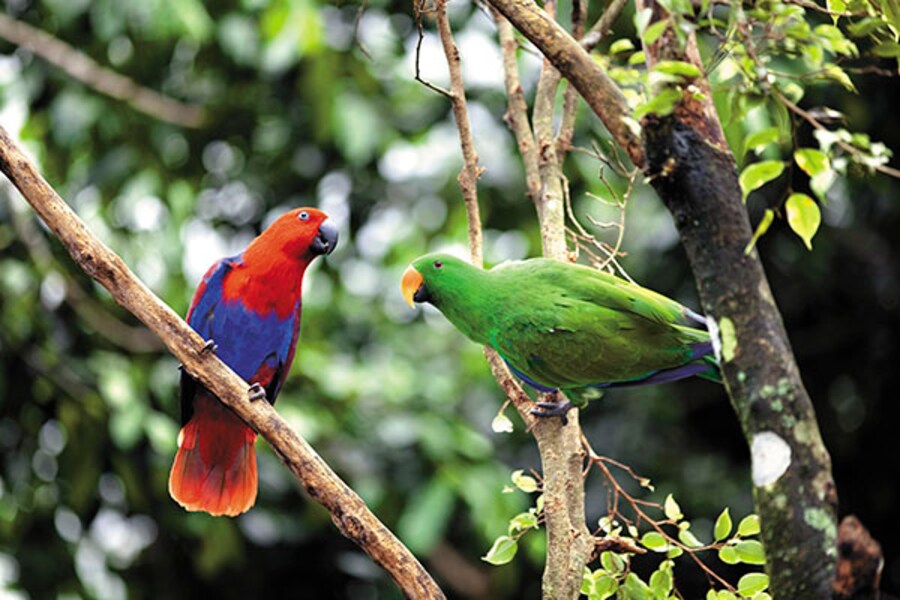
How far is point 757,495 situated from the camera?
1.40 meters

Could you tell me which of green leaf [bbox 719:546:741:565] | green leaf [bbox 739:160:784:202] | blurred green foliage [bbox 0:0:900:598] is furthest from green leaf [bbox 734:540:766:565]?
blurred green foliage [bbox 0:0:900:598]

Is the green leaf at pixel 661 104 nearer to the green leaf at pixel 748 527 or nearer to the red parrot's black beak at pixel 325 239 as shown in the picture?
the green leaf at pixel 748 527

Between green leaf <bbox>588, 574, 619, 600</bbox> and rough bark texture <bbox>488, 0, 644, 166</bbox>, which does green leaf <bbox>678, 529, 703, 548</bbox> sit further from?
rough bark texture <bbox>488, 0, 644, 166</bbox>

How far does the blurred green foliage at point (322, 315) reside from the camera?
15.6ft

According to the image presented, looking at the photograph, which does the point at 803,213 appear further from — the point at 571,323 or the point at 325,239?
the point at 325,239

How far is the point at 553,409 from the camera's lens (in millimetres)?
2066

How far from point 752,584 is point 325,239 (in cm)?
110

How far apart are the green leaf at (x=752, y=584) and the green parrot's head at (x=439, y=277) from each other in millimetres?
694

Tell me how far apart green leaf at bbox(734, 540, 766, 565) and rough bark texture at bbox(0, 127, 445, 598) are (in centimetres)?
51

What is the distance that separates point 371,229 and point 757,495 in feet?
13.9

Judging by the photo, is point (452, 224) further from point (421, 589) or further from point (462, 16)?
point (421, 589)

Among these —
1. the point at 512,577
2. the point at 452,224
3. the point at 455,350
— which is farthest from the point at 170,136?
the point at 512,577

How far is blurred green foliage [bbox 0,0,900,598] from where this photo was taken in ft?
15.6

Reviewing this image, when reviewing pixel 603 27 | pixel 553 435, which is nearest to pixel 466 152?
pixel 603 27
